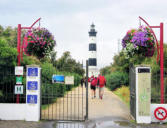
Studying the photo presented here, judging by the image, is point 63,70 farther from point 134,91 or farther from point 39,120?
point 134,91

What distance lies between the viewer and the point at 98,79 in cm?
1769

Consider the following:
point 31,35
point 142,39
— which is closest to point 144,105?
point 142,39

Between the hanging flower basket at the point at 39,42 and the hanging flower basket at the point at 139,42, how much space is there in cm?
316

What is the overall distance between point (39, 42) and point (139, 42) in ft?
13.3

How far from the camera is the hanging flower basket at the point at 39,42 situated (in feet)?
32.8

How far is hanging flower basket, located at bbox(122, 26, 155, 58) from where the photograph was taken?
9.53 metres

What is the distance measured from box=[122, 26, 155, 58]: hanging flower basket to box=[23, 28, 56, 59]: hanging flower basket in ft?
10.4

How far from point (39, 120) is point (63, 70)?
91.4 inches

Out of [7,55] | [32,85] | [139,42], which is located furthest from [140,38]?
[7,55]

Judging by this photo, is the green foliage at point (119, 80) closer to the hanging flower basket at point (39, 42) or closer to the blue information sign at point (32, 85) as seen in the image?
the hanging flower basket at point (39, 42)

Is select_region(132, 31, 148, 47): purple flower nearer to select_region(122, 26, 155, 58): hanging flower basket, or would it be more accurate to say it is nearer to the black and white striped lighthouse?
select_region(122, 26, 155, 58): hanging flower basket

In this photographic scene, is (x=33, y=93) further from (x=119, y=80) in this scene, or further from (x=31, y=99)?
(x=119, y=80)

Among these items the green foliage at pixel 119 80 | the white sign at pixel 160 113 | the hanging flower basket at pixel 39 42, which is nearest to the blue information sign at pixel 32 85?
the hanging flower basket at pixel 39 42

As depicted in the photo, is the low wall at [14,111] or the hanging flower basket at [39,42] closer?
the hanging flower basket at [39,42]
